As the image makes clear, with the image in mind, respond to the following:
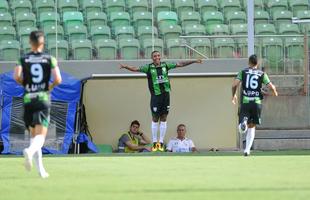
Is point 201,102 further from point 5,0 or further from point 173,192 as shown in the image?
point 173,192

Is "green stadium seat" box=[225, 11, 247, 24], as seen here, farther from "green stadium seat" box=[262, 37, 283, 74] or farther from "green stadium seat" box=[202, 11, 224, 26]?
"green stadium seat" box=[262, 37, 283, 74]

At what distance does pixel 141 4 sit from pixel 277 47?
5.34 meters

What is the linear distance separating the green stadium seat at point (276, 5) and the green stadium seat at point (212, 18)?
5.99ft

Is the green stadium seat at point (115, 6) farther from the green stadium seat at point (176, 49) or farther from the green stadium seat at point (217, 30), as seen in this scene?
the green stadium seat at point (176, 49)

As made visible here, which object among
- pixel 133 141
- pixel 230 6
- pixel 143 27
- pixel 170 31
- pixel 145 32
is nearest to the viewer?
pixel 133 141

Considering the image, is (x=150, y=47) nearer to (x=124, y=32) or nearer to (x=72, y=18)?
(x=124, y=32)

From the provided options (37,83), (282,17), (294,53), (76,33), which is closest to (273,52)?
(294,53)

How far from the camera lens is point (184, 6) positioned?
29.6 meters

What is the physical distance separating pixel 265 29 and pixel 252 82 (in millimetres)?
7822

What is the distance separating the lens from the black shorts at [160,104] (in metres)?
23.4

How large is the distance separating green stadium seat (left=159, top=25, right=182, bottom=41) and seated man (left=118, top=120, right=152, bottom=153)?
11.3 feet

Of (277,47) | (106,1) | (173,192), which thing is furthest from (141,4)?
(173,192)

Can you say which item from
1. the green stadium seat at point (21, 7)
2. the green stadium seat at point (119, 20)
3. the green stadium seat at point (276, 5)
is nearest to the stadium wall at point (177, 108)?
the green stadium seat at point (119, 20)

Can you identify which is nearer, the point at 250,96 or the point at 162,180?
the point at 162,180
